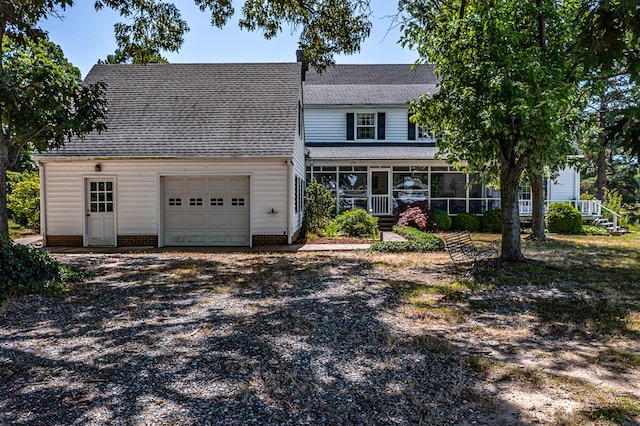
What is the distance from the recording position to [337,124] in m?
21.0

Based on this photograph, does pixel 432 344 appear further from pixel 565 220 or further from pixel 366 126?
pixel 366 126

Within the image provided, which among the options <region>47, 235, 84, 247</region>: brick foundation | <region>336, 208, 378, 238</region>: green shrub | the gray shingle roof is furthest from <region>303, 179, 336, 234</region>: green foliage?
<region>47, 235, 84, 247</region>: brick foundation

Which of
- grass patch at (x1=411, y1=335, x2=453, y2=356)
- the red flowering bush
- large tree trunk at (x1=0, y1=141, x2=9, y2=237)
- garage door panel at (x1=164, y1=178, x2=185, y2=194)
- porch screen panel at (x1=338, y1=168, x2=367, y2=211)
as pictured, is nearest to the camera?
grass patch at (x1=411, y1=335, x2=453, y2=356)

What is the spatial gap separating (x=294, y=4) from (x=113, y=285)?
761cm

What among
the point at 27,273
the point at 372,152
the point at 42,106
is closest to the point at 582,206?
the point at 372,152

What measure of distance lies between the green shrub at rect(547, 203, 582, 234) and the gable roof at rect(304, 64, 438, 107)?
729 cm

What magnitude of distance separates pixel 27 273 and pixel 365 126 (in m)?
15.9

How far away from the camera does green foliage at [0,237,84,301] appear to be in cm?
713

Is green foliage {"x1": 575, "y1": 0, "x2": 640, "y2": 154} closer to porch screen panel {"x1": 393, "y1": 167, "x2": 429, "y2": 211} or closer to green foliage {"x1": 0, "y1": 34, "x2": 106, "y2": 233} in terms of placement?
green foliage {"x1": 0, "y1": 34, "x2": 106, "y2": 233}

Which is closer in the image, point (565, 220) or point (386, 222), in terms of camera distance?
point (565, 220)

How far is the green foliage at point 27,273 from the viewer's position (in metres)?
7.13

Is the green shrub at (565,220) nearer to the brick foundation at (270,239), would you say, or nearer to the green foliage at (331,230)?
the green foliage at (331,230)


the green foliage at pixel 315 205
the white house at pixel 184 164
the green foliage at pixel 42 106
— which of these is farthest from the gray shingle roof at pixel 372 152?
the green foliage at pixel 42 106

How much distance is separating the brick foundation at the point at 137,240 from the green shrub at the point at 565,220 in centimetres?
1539
